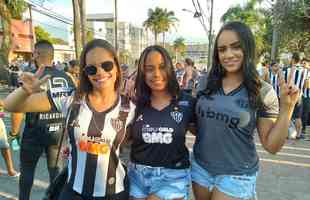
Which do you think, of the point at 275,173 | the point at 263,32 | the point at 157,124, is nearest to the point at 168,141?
the point at 157,124

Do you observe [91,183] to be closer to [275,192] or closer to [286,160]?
[275,192]

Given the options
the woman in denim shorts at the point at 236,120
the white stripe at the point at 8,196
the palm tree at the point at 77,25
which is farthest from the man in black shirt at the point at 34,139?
the palm tree at the point at 77,25

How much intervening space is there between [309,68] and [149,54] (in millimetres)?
6798

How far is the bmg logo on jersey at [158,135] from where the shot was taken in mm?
2134

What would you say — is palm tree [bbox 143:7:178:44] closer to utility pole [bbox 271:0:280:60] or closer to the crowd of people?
utility pole [bbox 271:0:280:60]

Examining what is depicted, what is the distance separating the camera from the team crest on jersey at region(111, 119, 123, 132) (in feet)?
6.80

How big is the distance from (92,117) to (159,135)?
0.47 metres

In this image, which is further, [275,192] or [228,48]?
[275,192]

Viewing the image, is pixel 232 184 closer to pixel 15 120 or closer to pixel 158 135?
pixel 158 135

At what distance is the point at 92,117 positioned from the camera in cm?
206

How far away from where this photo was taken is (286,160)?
5.78 metres

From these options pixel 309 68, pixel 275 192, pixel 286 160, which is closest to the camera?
pixel 275 192

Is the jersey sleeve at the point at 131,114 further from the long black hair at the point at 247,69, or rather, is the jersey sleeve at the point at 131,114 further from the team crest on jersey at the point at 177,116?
the long black hair at the point at 247,69

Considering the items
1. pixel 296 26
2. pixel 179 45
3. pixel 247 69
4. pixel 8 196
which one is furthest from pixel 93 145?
pixel 179 45
